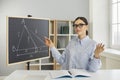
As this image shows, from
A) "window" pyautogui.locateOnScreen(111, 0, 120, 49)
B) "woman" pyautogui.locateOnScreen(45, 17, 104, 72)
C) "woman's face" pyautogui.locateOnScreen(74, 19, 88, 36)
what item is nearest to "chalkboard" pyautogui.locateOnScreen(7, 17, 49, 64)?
"woman" pyautogui.locateOnScreen(45, 17, 104, 72)

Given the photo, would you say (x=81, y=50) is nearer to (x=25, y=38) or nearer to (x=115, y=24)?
(x=25, y=38)

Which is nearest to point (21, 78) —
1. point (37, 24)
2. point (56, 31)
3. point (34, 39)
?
point (34, 39)

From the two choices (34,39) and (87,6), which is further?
(87,6)

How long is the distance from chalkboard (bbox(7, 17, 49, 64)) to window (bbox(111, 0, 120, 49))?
5.11 feet

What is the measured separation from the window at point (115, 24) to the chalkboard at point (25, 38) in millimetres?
1558

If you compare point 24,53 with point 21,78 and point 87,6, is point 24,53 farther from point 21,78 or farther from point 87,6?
point 87,6

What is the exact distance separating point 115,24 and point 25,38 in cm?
214

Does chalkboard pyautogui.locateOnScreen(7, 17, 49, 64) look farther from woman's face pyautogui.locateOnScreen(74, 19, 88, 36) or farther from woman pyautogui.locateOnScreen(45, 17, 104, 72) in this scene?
woman's face pyautogui.locateOnScreen(74, 19, 88, 36)

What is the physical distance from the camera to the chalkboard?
8.91 feet

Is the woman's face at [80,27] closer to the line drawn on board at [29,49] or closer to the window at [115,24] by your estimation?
the line drawn on board at [29,49]

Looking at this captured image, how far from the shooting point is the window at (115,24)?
4.22 metres

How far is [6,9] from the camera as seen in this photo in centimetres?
443

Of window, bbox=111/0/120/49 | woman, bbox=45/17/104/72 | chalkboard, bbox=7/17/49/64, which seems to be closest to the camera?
woman, bbox=45/17/104/72

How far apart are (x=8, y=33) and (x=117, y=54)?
6.03 ft
